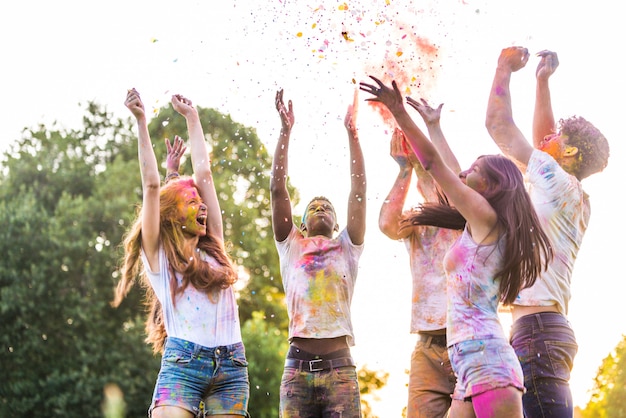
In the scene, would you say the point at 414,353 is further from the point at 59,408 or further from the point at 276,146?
the point at 59,408

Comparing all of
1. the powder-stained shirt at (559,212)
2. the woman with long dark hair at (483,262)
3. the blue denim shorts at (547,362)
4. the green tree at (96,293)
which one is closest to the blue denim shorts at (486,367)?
the woman with long dark hair at (483,262)

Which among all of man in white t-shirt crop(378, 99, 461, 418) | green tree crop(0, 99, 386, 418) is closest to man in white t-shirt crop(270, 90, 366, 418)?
man in white t-shirt crop(378, 99, 461, 418)

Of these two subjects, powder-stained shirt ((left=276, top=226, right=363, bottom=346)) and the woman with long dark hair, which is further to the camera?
powder-stained shirt ((left=276, top=226, right=363, bottom=346))

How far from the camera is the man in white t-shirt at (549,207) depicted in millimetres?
4469

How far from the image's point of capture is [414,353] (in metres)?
5.47

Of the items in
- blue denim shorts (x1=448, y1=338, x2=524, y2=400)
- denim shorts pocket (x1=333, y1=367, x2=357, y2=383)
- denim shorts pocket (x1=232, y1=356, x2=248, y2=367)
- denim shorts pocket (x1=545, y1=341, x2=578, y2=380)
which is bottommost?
blue denim shorts (x1=448, y1=338, x2=524, y2=400)

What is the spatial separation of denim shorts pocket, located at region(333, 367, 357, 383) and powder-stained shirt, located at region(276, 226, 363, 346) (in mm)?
227

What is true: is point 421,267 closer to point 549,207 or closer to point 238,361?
point 549,207

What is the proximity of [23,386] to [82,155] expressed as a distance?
719 centimetres

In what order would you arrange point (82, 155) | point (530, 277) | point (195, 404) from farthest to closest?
A: point (82, 155) < point (195, 404) < point (530, 277)

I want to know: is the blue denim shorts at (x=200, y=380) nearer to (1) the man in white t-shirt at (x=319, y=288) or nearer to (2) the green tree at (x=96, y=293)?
(1) the man in white t-shirt at (x=319, y=288)

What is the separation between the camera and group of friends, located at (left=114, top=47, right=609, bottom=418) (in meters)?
4.27

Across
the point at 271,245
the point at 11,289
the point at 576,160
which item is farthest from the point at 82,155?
the point at 576,160

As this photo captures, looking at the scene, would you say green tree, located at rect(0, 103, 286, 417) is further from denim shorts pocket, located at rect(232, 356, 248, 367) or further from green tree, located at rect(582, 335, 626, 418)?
denim shorts pocket, located at rect(232, 356, 248, 367)
